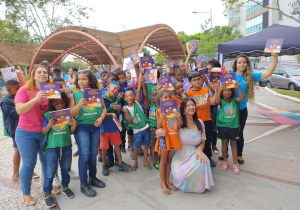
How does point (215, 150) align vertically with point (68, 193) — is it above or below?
below

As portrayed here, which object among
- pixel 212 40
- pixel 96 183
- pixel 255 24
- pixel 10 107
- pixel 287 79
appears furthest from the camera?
pixel 255 24

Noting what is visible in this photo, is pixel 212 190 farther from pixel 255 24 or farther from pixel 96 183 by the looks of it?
pixel 255 24

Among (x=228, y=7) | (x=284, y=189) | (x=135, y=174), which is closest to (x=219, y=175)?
(x=284, y=189)

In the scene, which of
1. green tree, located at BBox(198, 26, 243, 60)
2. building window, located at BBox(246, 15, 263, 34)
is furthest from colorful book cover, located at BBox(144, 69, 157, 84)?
building window, located at BBox(246, 15, 263, 34)

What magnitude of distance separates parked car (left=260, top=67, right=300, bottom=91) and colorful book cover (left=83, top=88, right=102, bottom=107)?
13.9m

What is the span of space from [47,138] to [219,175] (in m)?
2.59

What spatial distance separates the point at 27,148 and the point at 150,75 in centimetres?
209

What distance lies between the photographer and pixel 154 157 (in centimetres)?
364

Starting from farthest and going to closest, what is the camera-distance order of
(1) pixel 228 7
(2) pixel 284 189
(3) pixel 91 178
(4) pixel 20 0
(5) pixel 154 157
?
1. (4) pixel 20 0
2. (1) pixel 228 7
3. (5) pixel 154 157
4. (3) pixel 91 178
5. (2) pixel 284 189

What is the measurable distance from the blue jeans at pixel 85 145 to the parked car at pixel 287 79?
549 inches

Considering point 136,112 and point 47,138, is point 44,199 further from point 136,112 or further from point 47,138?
point 136,112

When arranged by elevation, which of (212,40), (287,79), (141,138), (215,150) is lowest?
(215,150)

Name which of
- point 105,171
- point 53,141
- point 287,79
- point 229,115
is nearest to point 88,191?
point 105,171

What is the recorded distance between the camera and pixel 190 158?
2.80 m
